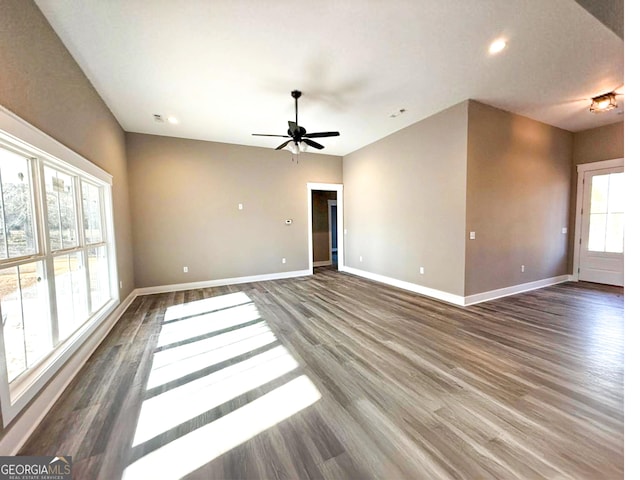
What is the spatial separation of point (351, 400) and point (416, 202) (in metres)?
3.71

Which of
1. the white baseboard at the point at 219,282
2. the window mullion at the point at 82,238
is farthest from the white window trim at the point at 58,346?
the white baseboard at the point at 219,282

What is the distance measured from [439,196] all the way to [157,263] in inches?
216

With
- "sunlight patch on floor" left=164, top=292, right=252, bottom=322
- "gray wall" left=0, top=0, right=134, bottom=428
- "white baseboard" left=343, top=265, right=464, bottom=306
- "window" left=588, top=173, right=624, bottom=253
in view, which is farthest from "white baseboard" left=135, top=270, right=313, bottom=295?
"window" left=588, top=173, right=624, bottom=253

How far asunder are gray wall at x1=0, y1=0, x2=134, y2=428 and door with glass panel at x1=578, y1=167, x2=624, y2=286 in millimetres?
8247

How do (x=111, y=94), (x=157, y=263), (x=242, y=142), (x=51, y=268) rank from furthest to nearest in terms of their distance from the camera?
(x=242, y=142)
(x=157, y=263)
(x=111, y=94)
(x=51, y=268)

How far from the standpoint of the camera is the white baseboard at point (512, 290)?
4008 mm

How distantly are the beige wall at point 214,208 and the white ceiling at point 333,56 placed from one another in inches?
40.3

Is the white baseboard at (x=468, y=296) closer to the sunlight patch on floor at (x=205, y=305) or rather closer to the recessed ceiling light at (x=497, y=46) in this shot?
the sunlight patch on floor at (x=205, y=305)

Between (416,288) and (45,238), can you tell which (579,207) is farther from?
(45,238)

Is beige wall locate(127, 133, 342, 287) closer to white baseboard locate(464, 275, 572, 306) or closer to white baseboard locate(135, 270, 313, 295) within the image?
white baseboard locate(135, 270, 313, 295)

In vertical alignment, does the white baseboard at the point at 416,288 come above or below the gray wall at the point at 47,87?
below

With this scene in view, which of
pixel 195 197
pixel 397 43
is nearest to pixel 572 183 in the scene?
pixel 397 43

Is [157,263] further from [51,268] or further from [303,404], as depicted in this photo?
[303,404]

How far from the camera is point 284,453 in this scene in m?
1.43
